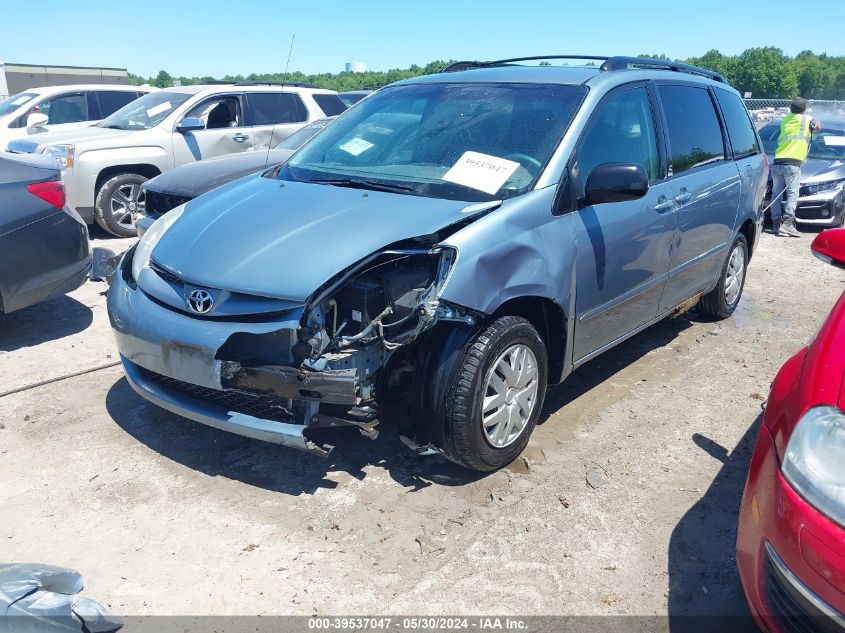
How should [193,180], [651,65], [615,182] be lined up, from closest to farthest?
[615,182]
[651,65]
[193,180]

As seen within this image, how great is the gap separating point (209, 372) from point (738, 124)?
4597 millimetres

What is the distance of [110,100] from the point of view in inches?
460

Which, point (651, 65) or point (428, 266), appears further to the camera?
point (651, 65)

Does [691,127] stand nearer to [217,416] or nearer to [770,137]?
[217,416]

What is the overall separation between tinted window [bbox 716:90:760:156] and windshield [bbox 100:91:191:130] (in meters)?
6.65

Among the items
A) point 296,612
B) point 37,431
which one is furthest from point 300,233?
point 37,431

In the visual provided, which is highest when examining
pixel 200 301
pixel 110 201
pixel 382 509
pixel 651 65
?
pixel 651 65

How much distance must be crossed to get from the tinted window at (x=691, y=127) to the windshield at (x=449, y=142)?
0.98 meters

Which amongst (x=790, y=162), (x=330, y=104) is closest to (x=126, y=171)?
(x=330, y=104)

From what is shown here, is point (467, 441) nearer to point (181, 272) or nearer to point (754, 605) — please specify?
point (754, 605)

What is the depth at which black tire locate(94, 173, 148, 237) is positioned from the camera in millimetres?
8320

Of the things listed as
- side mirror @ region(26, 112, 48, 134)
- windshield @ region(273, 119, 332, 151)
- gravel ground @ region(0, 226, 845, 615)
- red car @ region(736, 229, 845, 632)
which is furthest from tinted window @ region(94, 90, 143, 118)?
red car @ region(736, 229, 845, 632)

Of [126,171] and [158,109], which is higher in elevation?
[158,109]

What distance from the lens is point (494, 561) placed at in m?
2.91
